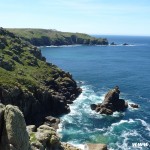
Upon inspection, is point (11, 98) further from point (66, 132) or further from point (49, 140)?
point (49, 140)

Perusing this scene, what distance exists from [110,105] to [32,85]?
32906 mm

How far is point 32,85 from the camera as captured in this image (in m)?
136

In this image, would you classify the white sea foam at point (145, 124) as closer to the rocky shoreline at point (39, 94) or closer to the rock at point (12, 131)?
the rocky shoreline at point (39, 94)

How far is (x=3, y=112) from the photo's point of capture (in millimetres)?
36031

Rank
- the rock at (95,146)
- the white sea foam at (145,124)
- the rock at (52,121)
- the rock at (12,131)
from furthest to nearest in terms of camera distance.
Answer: the rock at (52,121) → the white sea foam at (145,124) → the rock at (95,146) → the rock at (12,131)

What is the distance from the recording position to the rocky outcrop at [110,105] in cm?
13325

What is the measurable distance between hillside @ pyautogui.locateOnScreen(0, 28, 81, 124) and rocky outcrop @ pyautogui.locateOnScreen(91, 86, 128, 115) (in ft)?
42.9

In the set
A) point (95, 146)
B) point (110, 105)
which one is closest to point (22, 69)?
Result: point (110, 105)

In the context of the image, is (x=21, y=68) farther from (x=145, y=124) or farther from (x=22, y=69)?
(x=145, y=124)

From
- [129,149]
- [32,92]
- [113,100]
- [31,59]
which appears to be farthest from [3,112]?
[31,59]

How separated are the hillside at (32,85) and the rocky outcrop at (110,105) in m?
13.1

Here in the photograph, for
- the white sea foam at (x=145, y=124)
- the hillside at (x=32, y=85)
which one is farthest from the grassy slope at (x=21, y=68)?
the white sea foam at (x=145, y=124)

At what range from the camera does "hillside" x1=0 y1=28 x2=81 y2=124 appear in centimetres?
11944

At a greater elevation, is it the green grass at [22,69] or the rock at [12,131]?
the rock at [12,131]
